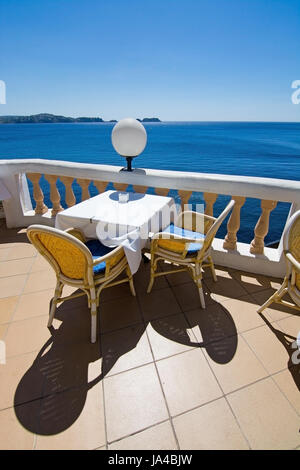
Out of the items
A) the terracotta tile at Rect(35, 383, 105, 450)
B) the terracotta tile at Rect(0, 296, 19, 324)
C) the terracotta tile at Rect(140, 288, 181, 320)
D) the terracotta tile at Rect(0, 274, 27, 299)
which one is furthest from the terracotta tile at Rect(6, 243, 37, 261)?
the terracotta tile at Rect(35, 383, 105, 450)

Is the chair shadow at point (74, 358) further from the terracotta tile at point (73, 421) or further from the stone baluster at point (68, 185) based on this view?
the stone baluster at point (68, 185)

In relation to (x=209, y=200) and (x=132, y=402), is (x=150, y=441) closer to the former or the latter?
(x=132, y=402)

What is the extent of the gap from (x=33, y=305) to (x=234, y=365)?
5.84 feet

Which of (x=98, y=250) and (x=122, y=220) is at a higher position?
(x=122, y=220)

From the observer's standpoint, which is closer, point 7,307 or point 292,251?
point 292,251

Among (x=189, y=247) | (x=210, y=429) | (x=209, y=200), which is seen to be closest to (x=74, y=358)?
(x=210, y=429)

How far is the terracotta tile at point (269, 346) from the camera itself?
1544 millimetres

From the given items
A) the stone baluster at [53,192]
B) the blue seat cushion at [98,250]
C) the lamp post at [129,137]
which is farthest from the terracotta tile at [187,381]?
the stone baluster at [53,192]

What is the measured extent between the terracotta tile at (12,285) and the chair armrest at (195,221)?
5.89 ft

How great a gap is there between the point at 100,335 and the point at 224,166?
28.3 m

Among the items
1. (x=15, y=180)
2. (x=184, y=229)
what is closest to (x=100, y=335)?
(x=184, y=229)

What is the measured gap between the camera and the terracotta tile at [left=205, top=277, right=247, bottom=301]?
2.16 metres

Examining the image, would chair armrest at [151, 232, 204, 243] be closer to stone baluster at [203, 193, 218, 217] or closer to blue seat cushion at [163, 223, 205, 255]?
blue seat cushion at [163, 223, 205, 255]

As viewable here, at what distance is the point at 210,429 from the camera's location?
1.21 m
